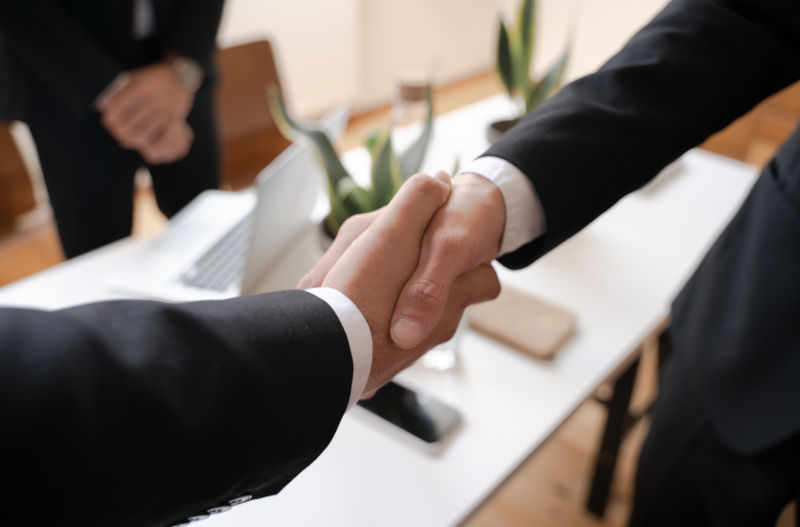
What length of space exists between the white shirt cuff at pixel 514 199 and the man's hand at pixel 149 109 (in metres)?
0.94

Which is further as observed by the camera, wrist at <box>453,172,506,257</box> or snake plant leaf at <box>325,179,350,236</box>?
snake plant leaf at <box>325,179,350,236</box>

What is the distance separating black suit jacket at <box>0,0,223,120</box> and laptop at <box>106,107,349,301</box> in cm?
41

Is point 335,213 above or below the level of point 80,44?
below

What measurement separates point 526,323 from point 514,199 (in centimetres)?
25

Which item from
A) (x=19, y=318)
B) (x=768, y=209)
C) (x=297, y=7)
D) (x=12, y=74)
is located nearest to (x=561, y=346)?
(x=768, y=209)

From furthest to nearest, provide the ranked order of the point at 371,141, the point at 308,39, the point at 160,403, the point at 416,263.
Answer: the point at 308,39 < the point at 371,141 < the point at 416,263 < the point at 160,403

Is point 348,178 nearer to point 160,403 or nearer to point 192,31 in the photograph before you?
point 160,403

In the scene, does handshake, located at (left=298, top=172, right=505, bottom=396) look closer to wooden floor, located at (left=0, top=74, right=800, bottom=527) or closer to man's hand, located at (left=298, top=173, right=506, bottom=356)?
man's hand, located at (left=298, top=173, right=506, bottom=356)

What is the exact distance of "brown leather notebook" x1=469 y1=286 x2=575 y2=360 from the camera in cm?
86

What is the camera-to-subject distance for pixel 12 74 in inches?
51.6

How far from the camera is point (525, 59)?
43.4 inches

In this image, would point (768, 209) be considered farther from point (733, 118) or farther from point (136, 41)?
point (136, 41)

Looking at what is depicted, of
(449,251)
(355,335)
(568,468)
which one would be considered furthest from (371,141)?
(568,468)

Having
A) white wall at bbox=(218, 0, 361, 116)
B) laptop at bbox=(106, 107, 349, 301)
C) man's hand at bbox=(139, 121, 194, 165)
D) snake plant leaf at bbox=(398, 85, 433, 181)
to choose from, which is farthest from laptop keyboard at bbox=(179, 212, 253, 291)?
white wall at bbox=(218, 0, 361, 116)
